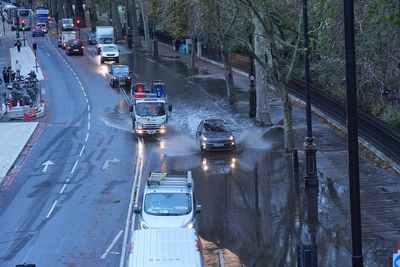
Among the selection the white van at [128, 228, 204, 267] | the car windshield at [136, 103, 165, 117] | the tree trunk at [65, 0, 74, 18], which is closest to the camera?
the white van at [128, 228, 204, 267]

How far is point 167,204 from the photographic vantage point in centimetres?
2144

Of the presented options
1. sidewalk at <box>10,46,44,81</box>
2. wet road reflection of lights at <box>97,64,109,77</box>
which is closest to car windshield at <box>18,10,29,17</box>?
sidewalk at <box>10,46,44,81</box>

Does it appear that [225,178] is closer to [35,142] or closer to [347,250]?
[347,250]

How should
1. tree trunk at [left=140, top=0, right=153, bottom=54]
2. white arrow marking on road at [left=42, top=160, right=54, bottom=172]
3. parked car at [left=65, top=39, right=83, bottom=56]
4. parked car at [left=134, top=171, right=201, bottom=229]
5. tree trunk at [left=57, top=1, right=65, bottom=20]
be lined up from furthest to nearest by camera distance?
tree trunk at [left=57, top=1, right=65, bottom=20], parked car at [left=65, top=39, right=83, bottom=56], tree trunk at [left=140, top=0, right=153, bottom=54], white arrow marking on road at [left=42, top=160, right=54, bottom=172], parked car at [left=134, top=171, right=201, bottom=229]

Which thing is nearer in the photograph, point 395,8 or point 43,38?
point 395,8

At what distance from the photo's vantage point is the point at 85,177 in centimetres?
3044

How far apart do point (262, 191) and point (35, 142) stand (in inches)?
584

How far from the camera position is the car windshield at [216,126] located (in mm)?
35031

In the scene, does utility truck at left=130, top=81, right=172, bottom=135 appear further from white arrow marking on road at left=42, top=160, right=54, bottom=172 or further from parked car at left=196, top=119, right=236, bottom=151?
white arrow marking on road at left=42, top=160, right=54, bottom=172

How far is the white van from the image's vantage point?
15438mm

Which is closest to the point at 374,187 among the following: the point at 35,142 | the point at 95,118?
the point at 35,142

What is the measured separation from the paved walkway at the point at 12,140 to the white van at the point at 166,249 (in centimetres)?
1541

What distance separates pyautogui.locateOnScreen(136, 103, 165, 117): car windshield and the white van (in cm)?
2190

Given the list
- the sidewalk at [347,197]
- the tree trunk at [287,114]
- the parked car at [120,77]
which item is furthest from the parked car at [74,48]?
the tree trunk at [287,114]
